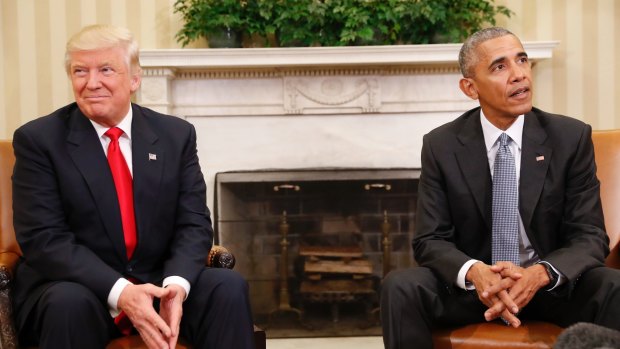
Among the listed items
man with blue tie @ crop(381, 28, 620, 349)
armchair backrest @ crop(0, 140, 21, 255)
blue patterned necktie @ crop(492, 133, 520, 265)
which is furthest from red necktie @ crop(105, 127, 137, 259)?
blue patterned necktie @ crop(492, 133, 520, 265)

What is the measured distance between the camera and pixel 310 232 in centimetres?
416

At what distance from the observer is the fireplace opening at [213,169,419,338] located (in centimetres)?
408

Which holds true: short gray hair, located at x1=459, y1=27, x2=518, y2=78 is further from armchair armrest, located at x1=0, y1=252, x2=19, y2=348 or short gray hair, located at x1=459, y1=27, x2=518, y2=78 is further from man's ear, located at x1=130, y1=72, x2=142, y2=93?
armchair armrest, located at x1=0, y1=252, x2=19, y2=348

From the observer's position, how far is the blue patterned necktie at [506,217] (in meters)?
2.35

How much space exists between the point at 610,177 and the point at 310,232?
1.79m

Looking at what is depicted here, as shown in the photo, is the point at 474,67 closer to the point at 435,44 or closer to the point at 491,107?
the point at 491,107

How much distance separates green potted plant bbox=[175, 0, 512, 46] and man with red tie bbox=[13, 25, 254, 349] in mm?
1588

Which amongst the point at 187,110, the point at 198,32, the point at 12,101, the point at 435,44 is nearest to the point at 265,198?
the point at 187,110

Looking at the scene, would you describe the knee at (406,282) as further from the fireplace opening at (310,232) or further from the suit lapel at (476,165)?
the fireplace opening at (310,232)

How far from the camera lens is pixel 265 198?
13.6 ft

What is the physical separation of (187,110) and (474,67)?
2.06 m

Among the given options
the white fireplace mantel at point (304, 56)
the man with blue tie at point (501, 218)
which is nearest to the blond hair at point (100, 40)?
the man with blue tie at point (501, 218)

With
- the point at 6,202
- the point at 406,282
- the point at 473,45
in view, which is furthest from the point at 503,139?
the point at 6,202

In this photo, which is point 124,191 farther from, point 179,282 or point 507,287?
point 507,287
